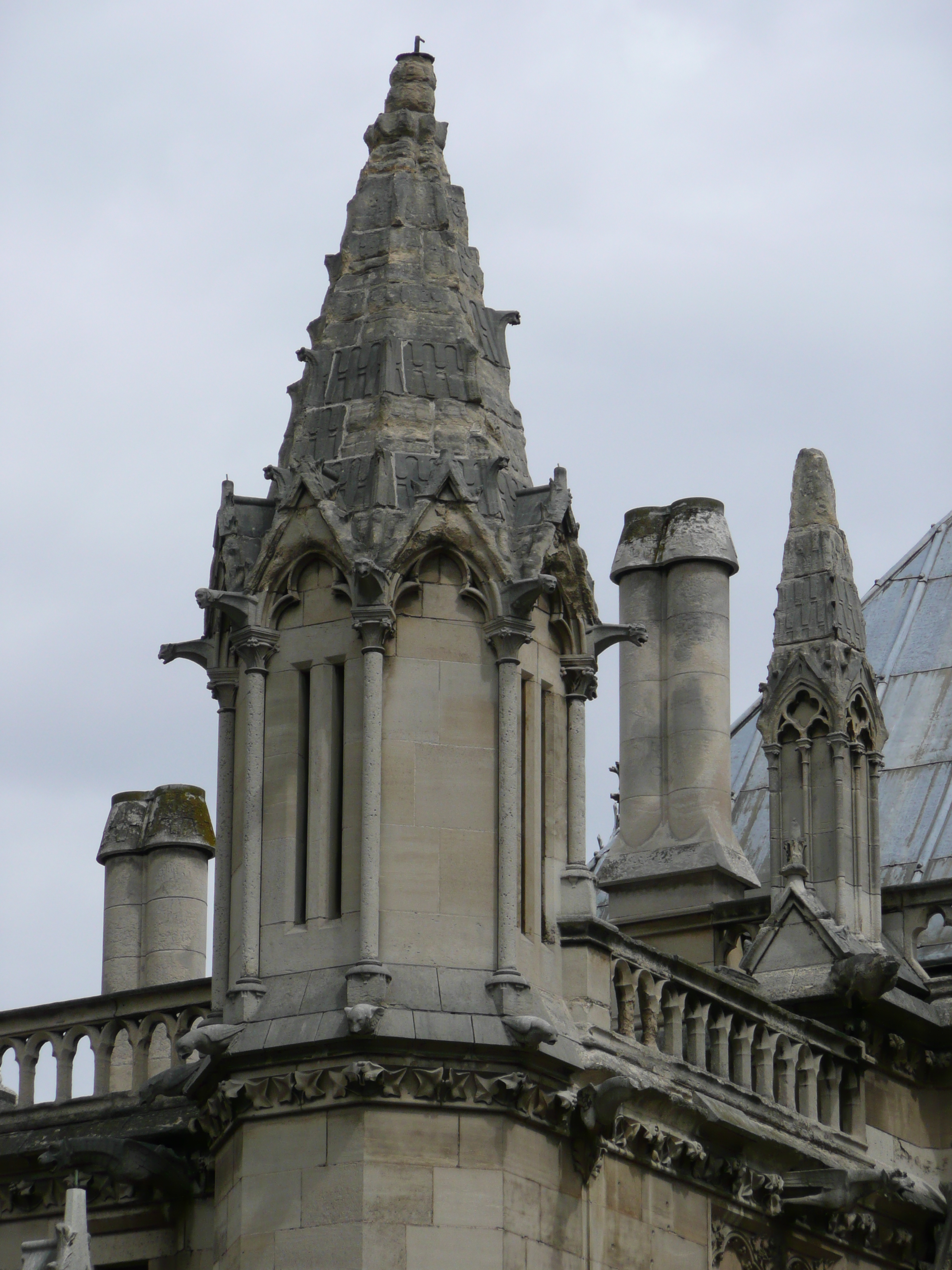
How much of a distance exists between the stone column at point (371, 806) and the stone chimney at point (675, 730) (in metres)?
7.41

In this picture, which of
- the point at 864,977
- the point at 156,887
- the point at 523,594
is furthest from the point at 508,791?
the point at 156,887

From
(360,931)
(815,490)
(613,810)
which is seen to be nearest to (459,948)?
(360,931)

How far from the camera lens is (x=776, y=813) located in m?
29.0

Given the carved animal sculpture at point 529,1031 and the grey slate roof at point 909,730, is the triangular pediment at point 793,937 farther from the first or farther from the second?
the grey slate roof at point 909,730

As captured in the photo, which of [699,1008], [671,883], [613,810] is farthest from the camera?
[613,810]

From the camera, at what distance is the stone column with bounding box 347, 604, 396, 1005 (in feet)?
68.4

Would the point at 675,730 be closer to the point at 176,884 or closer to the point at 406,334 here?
→ the point at 176,884

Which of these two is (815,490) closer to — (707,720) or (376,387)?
(707,720)

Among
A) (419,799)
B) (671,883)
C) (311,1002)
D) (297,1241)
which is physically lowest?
(297,1241)

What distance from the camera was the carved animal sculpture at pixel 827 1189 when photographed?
79.1 feet

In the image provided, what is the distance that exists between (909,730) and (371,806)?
17.0 metres

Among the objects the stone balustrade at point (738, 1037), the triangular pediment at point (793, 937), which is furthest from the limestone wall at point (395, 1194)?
the triangular pediment at point (793, 937)

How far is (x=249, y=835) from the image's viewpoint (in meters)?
21.8

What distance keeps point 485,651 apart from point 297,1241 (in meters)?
4.12
